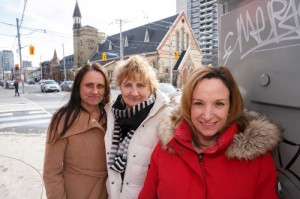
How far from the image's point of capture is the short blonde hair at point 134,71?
6.44ft

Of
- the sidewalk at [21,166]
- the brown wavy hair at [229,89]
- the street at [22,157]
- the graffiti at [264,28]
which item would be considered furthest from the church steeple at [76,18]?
the brown wavy hair at [229,89]

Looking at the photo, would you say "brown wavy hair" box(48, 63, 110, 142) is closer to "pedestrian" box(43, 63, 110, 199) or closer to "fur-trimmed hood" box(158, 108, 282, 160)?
"pedestrian" box(43, 63, 110, 199)

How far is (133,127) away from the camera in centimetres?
191

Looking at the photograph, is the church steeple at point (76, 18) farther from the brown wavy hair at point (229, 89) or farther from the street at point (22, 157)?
the brown wavy hair at point (229, 89)

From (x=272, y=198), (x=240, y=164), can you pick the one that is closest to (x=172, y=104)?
(x=240, y=164)

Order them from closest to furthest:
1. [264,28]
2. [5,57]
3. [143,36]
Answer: [264,28] < [143,36] < [5,57]

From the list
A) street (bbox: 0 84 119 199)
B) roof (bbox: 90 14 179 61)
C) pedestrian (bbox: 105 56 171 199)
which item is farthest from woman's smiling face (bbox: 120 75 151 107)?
roof (bbox: 90 14 179 61)

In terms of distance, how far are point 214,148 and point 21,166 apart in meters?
A: 4.81

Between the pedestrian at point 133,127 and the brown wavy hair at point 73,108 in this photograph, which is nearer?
the pedestrian at point 133,127

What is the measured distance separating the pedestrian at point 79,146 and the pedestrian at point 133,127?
18 centimetres

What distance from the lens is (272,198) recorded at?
127 centimetres

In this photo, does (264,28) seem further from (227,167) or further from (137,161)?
(137,161)

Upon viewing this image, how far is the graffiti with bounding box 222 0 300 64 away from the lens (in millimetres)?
1205

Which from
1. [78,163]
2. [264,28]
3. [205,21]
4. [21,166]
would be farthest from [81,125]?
[205,21]
